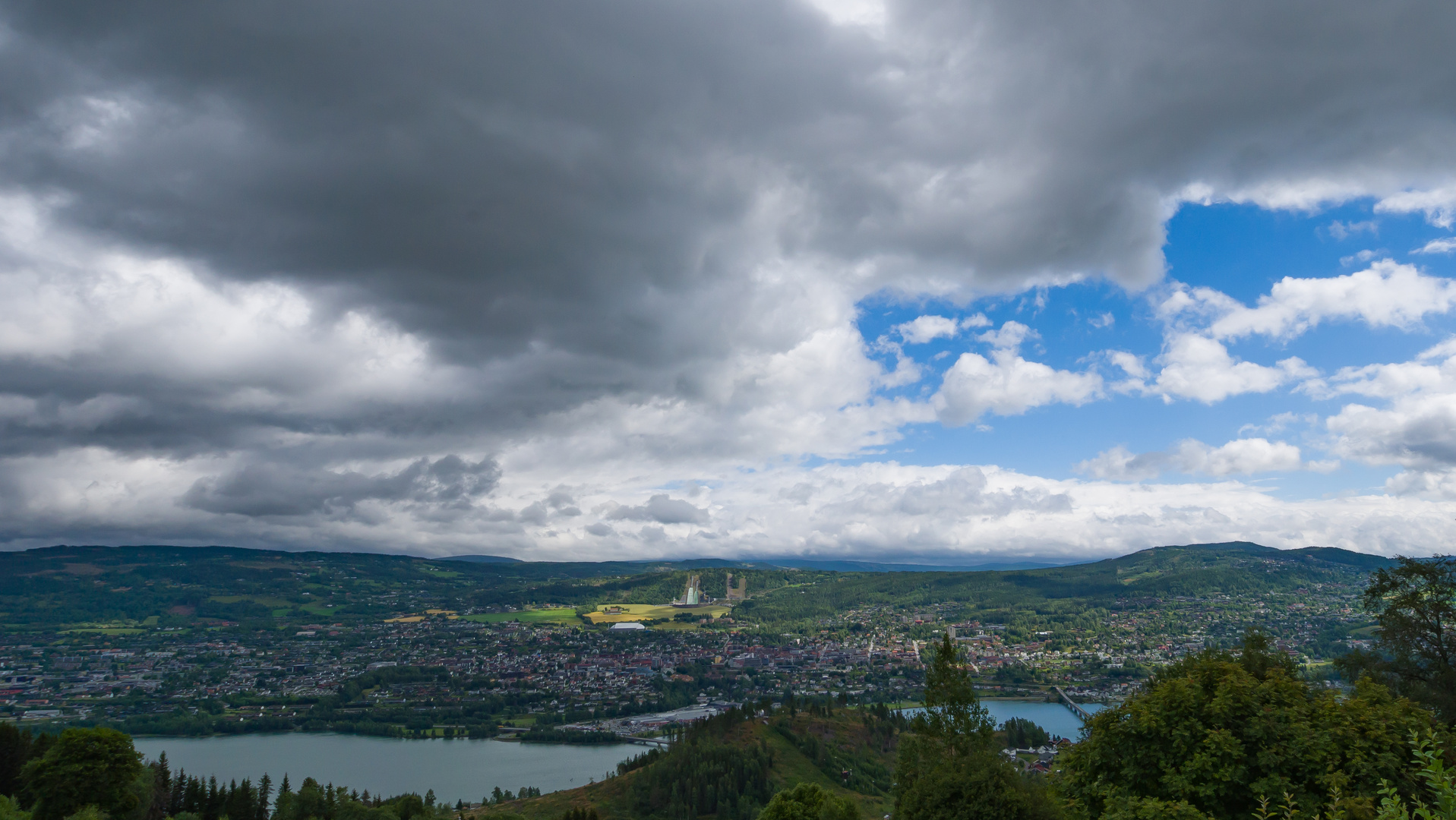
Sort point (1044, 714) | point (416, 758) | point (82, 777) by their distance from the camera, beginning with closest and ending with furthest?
point (82, 777) → point (416, 758) → point (1044, 714)

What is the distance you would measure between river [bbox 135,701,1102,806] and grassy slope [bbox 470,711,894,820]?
59.7 ft

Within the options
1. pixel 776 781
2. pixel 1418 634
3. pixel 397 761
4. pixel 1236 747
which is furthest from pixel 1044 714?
pixel 1236 747

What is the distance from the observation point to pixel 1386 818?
624 centimetres

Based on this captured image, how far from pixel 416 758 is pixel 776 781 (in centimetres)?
7791

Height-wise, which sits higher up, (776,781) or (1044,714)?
(776,781)

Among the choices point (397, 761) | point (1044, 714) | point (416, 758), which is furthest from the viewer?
point (1044, 714)

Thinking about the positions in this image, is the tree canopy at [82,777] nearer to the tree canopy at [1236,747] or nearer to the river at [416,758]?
the tree canopy at [1236,747]

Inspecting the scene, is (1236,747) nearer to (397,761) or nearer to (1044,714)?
(397,761)

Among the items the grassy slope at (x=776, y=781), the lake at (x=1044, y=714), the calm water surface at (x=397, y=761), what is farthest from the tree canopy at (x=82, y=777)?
the lake at (x=1044, y=714)

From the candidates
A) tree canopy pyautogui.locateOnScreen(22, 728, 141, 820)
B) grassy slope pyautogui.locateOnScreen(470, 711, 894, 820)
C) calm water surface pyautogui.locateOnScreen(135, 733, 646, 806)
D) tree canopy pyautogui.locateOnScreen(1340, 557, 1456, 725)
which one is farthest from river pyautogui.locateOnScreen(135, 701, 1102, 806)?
tree canopy pyautogui.locateOnScreen(1340, 557, 1456, 725)

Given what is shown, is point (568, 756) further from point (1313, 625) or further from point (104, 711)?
point (1313, 625)

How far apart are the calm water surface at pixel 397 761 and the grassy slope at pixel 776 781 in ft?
58.3

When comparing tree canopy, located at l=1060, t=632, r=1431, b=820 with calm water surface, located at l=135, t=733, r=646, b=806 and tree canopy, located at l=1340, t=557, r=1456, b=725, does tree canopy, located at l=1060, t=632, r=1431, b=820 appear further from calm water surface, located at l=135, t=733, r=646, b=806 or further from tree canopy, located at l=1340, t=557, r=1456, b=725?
calm water surface, located at l=135, t=733, r=646, b=806

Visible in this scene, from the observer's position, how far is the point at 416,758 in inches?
5290
